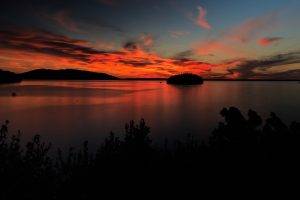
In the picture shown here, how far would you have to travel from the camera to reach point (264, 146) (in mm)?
12820

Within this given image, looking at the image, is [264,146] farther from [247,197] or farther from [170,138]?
[170,138]

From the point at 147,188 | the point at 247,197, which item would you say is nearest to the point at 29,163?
the point at 147,188

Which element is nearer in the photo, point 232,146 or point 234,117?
point 232,146

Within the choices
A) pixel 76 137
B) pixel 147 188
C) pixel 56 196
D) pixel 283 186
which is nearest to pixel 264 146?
pixel 283 186

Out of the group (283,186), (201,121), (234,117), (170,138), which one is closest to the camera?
(283,186)

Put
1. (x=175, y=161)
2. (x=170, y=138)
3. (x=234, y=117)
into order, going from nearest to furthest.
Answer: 1. (x=175, y=161)
2. (x=234, y=117)
3. (x=170, y=138)

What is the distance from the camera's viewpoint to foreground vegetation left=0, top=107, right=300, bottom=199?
30.8 ft

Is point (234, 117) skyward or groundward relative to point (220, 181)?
skyward

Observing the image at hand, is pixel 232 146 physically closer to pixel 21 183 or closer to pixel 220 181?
pixel 220 181

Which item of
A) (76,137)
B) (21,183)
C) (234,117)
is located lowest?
(76,137)

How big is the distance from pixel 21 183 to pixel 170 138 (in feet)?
86.3

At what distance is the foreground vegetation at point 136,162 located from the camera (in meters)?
9.40

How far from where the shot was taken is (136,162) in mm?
11062

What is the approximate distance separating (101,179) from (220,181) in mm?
4532
